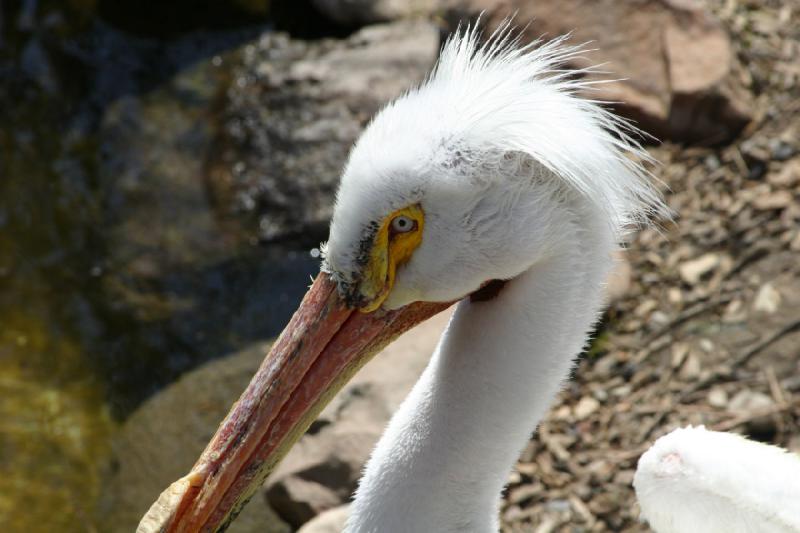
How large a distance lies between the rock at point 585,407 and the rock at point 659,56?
5.14ft

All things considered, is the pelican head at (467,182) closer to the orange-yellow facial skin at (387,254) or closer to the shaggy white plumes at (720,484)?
the orange-yellow facial skin at (387,254)

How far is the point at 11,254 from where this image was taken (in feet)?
17.3

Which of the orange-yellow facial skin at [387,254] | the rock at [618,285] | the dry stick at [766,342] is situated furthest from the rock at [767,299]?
the orange-yellow facial skin at [387,254]

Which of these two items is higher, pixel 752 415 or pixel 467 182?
pixel 467 182

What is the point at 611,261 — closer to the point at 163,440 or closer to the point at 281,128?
the point at 163,440

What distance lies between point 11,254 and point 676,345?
10.9ft

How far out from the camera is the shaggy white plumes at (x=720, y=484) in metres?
2.57

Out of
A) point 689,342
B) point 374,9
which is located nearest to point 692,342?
point 689,342

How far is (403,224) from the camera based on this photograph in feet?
7.56

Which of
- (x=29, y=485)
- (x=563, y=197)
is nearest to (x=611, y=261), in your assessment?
(x=563, y=197)

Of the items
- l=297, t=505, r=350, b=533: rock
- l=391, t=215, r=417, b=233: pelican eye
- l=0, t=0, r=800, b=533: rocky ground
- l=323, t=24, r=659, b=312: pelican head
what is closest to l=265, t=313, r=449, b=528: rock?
l=0, t=0, r=800, b=533: rocky ground

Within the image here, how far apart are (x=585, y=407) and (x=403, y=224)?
6.60ft

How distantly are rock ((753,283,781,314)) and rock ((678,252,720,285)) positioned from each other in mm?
285

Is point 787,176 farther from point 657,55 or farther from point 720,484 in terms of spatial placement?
point 720,484
